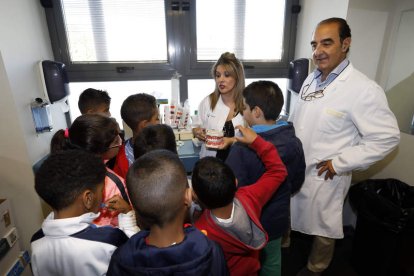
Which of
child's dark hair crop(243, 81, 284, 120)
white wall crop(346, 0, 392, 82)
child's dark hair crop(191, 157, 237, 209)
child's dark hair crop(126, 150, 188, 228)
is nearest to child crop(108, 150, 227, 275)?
child's dark hair crop(126, 150, 188, 228)

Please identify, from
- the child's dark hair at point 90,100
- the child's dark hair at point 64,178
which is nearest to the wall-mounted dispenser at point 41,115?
the child's dark hair at point 90,100

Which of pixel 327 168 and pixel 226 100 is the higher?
pixel 226 100

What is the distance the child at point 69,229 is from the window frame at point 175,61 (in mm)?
1696

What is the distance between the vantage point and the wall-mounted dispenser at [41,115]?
1.78m

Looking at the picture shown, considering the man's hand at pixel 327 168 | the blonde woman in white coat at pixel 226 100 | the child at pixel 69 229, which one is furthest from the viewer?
the blonde woman in white coat at pixel 226 100

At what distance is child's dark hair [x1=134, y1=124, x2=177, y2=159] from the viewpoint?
1.04 metres

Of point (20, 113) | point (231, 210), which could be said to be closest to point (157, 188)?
point (231, 210)

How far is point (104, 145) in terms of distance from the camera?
1081 mm

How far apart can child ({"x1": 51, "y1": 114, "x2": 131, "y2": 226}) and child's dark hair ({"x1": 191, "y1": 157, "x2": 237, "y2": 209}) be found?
327mm

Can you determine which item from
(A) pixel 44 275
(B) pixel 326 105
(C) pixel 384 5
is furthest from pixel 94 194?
(C) pixel 384 5

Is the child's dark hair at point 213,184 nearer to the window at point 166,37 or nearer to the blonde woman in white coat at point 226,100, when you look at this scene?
the blonde woman in white coat at point 226,100

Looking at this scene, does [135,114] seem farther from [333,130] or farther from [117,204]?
[333,130]

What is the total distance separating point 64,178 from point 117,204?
23 cm

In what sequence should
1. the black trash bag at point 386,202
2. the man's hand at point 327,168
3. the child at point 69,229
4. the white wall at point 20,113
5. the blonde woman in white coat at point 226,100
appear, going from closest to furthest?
the child at point 69,229
the man's hand at point 327,168
the black trash bag at point 386,202
the white wall at point 20,113
the blonde woman in white coat at point 226,100
